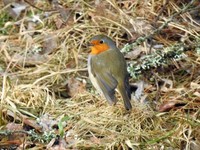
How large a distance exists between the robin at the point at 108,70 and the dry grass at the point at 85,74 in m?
0.11

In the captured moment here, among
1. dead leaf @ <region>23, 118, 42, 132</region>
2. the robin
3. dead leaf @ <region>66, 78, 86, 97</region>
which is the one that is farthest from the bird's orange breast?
dead leaf @ <region>23, 118, 42, 132</region>

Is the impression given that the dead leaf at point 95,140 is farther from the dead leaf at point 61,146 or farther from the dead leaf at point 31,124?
the dead leaf at point 31,124

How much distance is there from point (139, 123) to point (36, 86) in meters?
0.96

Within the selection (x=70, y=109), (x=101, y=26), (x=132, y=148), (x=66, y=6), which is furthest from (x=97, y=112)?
(x=66, y=6)

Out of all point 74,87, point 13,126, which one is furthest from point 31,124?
point 74,87

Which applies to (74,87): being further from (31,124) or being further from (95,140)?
(95,140)

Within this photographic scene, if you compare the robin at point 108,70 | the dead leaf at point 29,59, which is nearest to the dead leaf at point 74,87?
the robin at point 108,70

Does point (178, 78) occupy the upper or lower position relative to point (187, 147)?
upper

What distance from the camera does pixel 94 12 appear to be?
5.70 metres

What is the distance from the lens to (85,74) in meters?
5.16

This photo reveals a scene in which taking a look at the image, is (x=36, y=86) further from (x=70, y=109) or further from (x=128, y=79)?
(x=128, y=79)

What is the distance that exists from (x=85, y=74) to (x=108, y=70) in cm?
45

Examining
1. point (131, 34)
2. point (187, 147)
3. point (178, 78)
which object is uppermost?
point (131, 34)

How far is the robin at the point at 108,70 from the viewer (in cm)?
451
